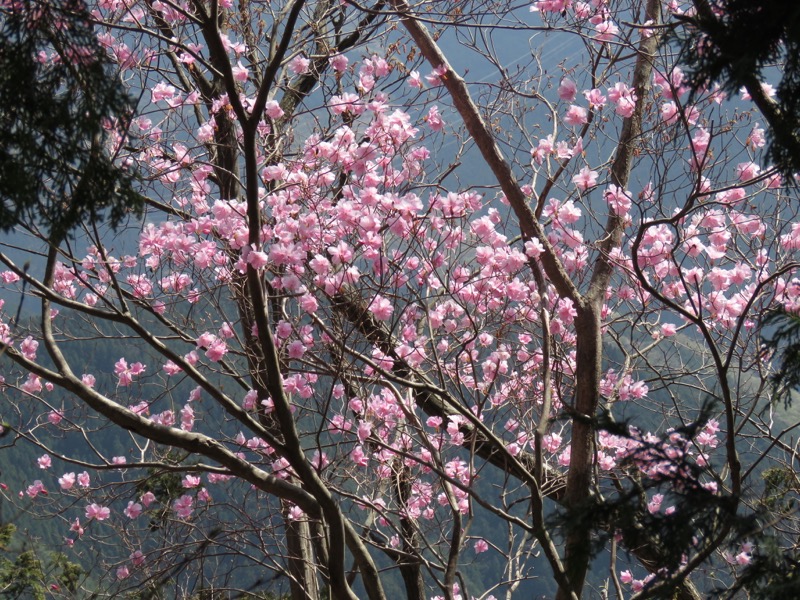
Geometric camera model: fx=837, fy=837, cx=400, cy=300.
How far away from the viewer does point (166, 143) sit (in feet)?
14.5

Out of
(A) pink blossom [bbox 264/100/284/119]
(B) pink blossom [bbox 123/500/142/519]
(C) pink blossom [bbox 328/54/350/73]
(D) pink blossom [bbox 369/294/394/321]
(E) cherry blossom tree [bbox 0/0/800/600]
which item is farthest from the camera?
(B) pink blossom [bbox 123/500/142/519]

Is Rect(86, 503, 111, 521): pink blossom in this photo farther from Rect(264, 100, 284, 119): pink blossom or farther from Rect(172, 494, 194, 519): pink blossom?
Rect(264, 100, 284, 119): pink blossom

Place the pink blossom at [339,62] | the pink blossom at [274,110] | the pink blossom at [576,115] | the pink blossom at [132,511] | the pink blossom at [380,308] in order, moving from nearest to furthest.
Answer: the pink blossom at [380,308] < the pink blossom at [274,110] < the pink blossom at [576,115] < the pink blossom at [339,62] < the pink blossom at [132,511]

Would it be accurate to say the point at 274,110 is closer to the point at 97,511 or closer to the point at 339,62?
the point at 339,62

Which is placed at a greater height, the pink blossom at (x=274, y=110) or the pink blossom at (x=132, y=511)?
the pink blossom at (x=274, y=110)

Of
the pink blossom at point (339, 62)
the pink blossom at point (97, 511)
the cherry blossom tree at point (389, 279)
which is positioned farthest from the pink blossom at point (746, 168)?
the pink blossom at point (97, 511)

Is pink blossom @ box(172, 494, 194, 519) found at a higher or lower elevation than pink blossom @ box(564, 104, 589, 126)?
lower

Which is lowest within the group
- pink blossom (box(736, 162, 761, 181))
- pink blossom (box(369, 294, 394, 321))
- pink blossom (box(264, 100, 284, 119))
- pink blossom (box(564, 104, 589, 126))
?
pink blossom (box(369, 294, 394, 321))

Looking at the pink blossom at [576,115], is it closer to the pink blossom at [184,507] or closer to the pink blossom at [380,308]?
the pink blossom at [380,308]

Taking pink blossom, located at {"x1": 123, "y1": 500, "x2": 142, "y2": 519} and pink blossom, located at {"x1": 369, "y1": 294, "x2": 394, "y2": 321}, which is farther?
pink blossom, located at {"x1": 123, "y1": 500, "x2": 142, "y2": 519}

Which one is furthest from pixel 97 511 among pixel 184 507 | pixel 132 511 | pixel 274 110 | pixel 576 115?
pixel 576 115

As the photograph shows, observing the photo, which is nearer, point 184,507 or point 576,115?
point 576,115

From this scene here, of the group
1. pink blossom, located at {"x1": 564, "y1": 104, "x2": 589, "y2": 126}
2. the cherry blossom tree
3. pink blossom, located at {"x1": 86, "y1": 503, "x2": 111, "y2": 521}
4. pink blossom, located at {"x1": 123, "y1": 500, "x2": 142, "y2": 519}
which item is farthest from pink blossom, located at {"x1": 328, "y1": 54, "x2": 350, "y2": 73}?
pink blossom, located at {"x1": 86, "y1": 503, "x2": 111, "y2": 521}

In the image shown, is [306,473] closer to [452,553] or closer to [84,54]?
[452,553]
